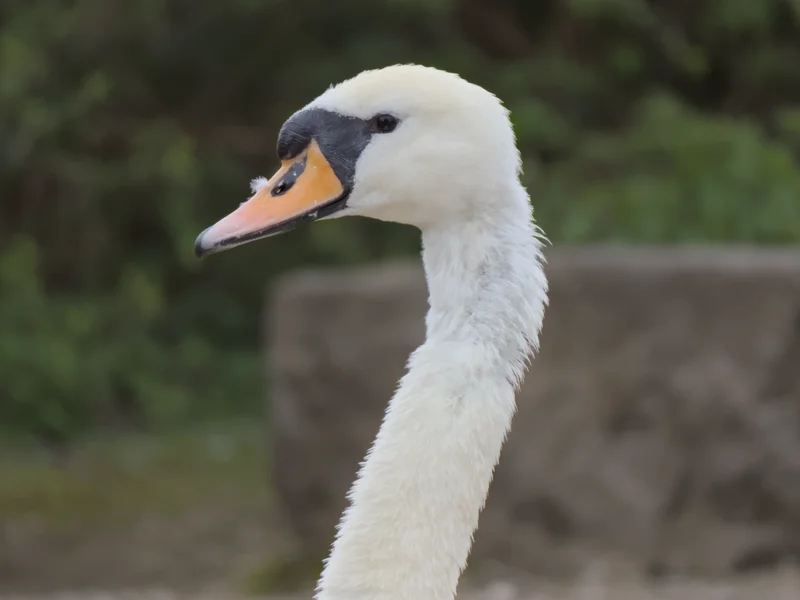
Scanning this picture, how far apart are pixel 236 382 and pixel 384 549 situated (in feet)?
17.1

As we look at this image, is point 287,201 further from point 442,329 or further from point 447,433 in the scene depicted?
point 447,433

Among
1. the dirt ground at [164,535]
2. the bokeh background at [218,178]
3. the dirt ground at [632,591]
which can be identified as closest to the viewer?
the dirt ground at [632,591]

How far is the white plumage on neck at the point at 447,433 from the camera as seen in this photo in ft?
5.26

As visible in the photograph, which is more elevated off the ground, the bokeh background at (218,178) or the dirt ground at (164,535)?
the bokeh background at (218,178)

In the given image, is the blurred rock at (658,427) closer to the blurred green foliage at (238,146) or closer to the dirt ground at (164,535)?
the dirt ground at (164,535)

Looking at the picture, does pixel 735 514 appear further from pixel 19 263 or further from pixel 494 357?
pixel 19 263

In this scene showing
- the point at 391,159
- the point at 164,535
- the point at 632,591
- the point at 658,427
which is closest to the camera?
the point at 391,159

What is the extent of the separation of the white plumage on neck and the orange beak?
0.20m

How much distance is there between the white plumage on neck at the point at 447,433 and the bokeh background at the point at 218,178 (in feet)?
11.3

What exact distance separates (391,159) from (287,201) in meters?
0.14

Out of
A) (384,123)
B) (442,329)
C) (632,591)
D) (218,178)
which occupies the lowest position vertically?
(632,591)

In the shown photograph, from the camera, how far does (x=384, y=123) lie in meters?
1.72

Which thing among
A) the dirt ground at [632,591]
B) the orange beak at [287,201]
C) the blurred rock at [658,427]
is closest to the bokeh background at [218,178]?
the dirt ground at [632,591]

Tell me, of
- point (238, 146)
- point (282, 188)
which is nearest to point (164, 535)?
point (238, 146)
